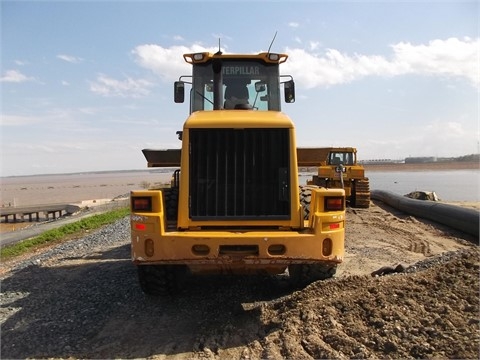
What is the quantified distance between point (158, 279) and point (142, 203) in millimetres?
1050

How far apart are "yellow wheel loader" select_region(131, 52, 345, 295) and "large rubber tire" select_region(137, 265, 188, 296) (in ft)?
0.04

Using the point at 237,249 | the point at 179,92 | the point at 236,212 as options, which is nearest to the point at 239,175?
the point at 236,212

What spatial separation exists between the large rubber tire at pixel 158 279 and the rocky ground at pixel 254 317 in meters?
0.19

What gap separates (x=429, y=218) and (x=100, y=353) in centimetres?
1169

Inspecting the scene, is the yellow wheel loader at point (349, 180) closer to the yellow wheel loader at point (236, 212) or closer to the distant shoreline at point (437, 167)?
the yellow wheel loader at point (236, 212)

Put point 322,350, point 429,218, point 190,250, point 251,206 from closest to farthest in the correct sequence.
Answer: point 322,350 → point 190,250 → point 251,206 → point 429,218

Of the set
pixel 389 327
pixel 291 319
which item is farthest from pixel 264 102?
pixel 389 327

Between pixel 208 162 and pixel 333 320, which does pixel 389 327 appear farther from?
pixel 208 162

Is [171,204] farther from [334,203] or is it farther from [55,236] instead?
[55,236]

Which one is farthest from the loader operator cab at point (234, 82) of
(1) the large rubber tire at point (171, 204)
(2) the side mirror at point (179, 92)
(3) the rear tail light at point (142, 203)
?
(3) the rear tail light at point (142, 203)

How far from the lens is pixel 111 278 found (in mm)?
6750

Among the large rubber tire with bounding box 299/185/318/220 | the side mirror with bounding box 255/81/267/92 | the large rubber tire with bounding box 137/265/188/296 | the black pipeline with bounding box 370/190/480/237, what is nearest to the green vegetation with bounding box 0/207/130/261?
the large rubber tire with bounding box 137/265/188/296

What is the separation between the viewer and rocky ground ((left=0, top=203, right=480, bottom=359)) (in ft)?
12.1

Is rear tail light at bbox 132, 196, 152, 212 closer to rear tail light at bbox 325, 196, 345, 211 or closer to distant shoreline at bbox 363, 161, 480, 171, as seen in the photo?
rear tail light at bbox 325, 196, 345, 211
